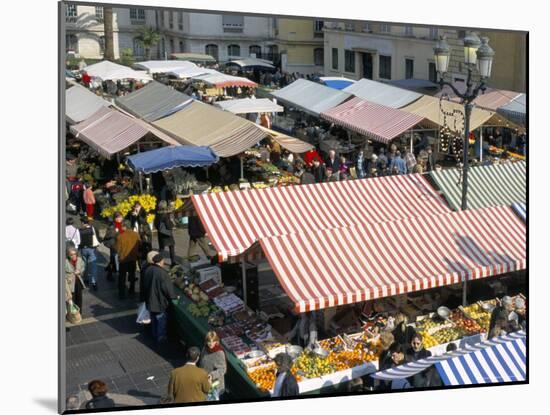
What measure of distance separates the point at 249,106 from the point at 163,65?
7.01ft

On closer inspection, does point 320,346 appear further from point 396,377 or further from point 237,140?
point 237,140

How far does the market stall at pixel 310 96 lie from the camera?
14.2 m

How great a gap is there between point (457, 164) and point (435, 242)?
2974 millimetres

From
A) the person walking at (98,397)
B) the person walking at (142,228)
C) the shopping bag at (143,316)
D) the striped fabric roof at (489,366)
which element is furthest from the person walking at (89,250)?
the striped fabric roof at (489,366)

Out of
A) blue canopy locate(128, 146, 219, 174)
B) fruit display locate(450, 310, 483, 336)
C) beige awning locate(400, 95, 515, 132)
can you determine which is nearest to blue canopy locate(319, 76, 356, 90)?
beige awning locate(400, 95, 515, 132)

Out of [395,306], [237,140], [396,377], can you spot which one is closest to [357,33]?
[395,306]

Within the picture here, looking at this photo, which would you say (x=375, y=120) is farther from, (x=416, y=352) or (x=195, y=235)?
(x=416, y=352)

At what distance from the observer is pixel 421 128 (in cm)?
1506

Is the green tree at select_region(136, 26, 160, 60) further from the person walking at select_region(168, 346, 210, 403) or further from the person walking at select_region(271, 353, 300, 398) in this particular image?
the person walking at select_region(271, 353, 300, 398)

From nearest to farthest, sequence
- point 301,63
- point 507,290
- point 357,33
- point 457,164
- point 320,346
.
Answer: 1. point 320,346
2. point 357,33
3. point 507,290
4. point 457,164
5. point 301,63

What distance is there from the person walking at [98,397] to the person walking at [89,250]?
124 inches

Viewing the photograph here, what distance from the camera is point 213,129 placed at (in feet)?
50.8

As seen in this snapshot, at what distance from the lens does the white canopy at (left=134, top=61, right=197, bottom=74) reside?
15309 mm

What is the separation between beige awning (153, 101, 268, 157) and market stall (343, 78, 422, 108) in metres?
1.98
